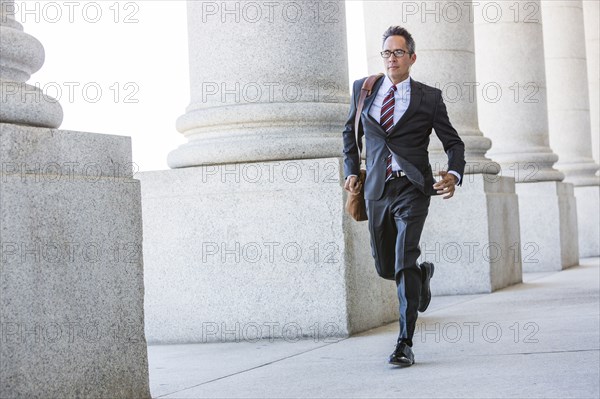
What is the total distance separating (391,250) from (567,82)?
2458cm

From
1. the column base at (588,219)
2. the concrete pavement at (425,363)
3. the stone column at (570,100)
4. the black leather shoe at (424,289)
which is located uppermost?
the stone column at (570,100)

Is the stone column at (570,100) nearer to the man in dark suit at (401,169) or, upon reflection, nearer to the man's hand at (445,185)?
the man in dark suit at (401,169)

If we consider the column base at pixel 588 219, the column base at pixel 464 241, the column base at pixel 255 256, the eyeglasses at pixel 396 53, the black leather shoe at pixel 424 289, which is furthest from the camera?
the column base at pixel 588 219

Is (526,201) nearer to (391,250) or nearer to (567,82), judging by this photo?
(567,82)

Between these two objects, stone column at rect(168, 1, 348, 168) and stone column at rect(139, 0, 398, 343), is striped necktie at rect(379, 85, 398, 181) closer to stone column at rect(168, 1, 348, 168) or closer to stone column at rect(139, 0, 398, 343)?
stone column at rect(139, 0, 398, 343)

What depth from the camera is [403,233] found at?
1155 centimetres

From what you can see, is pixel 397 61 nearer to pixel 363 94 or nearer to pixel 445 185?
pixel 363 94

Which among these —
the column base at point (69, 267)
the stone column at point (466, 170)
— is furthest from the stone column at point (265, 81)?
the stone column at point (466, 170)

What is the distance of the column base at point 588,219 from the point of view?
35.2 metres

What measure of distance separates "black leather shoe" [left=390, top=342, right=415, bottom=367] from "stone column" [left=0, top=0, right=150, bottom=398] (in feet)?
9.42

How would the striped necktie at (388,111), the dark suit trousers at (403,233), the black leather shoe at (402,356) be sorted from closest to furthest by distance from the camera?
the black leather shoe at (402,356) → the dark suit trousers at (403,233) → the striped necktie at (388,111)

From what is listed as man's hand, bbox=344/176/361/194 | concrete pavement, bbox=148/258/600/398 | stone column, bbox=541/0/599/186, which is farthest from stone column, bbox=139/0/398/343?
stone column, bbox=541/0/599/186

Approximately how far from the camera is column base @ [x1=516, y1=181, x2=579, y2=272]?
2824 centimetres

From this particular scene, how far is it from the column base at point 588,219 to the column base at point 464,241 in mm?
14276
